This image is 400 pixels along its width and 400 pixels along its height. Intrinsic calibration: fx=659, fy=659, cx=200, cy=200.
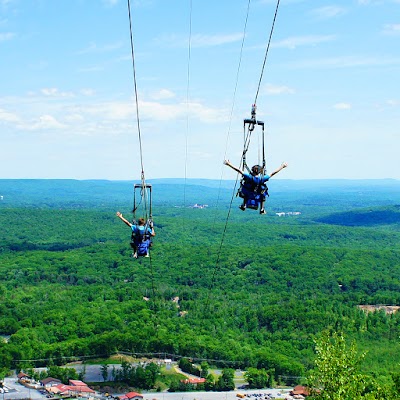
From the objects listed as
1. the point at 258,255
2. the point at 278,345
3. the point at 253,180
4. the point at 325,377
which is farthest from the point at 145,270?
the point at 253,180

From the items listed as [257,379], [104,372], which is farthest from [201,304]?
[104,372]

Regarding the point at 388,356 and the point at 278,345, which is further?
the point at 278,345

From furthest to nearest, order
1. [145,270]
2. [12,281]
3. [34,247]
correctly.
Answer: [34,247] < [145,270] < [12,281]

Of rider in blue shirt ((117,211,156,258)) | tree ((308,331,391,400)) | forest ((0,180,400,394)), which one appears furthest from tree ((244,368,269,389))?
rider in blue shirt ((117,211,156,258))

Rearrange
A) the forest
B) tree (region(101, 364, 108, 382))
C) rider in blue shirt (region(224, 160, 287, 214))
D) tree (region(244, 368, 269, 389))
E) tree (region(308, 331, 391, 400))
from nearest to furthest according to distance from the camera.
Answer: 1. rider in blue shirt (region(224, 160, 287, 214))
2. tree (region(308, 331, 391, 400))
3. tree (region(101, 364, 108, 382))
4. tree (region(244, 368, 269, 389))
5. the forest

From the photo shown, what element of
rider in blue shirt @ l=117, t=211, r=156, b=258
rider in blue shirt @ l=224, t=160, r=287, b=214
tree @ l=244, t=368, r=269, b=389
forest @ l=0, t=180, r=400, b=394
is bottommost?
tree @ l=244, t=368, r=269, b=389

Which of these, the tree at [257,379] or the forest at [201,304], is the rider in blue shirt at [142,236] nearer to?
the forest at [201,304]

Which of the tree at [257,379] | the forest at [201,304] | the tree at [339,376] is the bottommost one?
the tree at [257,379]

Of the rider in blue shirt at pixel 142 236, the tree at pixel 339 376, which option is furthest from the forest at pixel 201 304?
the rider in blue shirt at pixel 142 236

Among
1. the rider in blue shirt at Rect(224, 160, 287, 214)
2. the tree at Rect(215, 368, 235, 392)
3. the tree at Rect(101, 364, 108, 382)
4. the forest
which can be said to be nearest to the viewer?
the rider in blue shirt at Rect(224, 160, 287, 214)

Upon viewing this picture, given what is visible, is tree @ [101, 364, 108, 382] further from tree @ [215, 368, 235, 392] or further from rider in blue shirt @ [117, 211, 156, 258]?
rider in blue shirt @ [117, 211, 156, 258]

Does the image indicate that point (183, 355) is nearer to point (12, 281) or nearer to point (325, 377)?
point (325, 377)
